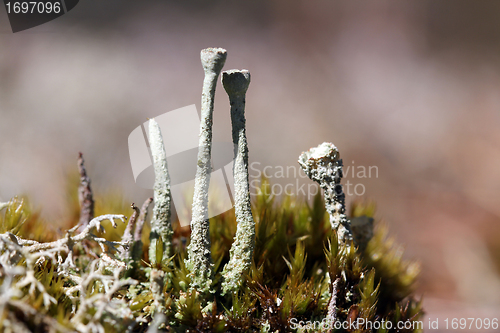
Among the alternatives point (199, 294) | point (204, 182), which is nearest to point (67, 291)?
point (199, 294)

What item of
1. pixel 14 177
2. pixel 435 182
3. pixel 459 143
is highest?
pixel 14 177

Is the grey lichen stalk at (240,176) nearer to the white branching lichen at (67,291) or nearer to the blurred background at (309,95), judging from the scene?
the white branching lichen at (67,291)

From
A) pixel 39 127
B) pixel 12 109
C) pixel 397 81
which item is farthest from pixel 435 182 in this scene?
pixel 12 109

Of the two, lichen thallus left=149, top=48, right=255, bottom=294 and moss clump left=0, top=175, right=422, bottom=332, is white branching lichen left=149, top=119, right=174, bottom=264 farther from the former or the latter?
moss clump left=0, top=175, right=422, bottom=332

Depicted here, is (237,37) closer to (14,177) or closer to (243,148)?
(14,177)

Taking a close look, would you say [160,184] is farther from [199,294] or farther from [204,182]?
[199,294]
